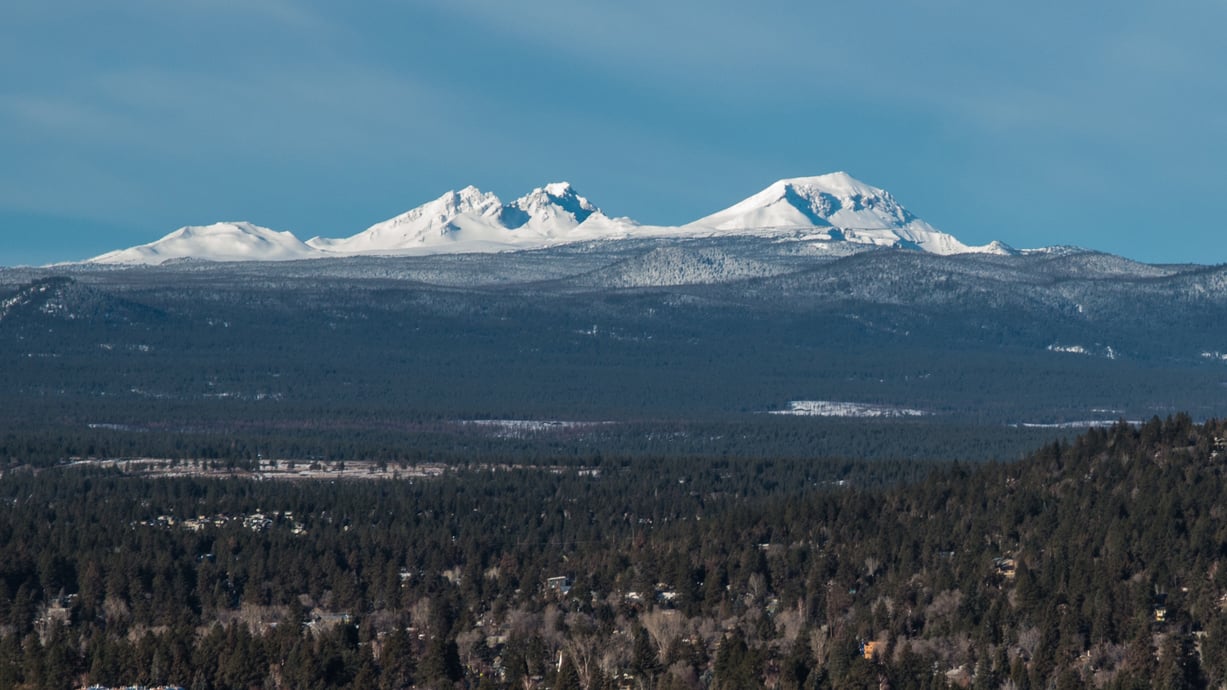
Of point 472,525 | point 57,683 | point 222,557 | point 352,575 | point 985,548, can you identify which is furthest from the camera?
point 472,525

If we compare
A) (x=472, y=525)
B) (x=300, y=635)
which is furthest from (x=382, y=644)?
(x=472, y=525)

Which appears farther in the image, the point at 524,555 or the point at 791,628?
the point at 524,555

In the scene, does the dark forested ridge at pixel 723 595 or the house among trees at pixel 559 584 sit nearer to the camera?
the dark forested ridge at pixel 723 595

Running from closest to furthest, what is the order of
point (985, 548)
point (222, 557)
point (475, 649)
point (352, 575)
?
point (475, 649) < point (985, 548) < point (352, 575) < point (222, 557)

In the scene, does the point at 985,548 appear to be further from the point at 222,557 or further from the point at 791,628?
the point at 222,557

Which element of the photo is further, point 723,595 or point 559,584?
point 559,584

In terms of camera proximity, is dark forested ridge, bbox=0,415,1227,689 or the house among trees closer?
dark forested ridge, bbox=0,415,1227,689

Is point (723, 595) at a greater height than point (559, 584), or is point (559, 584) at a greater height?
point (723, 595)
